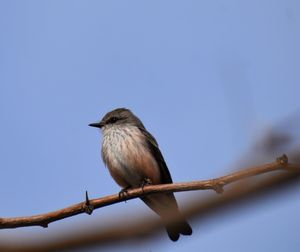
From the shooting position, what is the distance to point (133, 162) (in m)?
8.02

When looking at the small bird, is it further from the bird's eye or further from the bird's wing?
the bird's eye

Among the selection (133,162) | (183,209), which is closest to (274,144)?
(183,209)

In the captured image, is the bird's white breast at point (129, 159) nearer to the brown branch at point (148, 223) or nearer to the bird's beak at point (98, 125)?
the bird's beak at point (98, 125)

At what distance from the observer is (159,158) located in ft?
27.4

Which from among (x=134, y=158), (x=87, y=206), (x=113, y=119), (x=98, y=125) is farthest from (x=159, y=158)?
(x=87, y=206)

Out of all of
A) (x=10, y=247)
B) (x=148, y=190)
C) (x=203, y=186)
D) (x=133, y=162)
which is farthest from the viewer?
(x=133, y=162)

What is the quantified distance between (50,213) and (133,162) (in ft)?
15.5

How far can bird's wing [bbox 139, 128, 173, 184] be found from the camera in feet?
27.0

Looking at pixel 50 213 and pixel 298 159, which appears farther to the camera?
pixel 50 213

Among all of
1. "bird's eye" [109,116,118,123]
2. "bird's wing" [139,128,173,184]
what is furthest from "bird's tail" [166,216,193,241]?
"bird's eye" [109,116,118,123]

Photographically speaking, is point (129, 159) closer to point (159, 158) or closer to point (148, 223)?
point (159, 158)

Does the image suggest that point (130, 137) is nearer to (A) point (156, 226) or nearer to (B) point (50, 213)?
(B) point (50, 213)

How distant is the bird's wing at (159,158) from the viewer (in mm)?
8219

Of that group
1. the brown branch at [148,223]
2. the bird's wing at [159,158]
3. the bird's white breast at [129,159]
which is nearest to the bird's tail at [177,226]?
the brown branch at [148,223]
